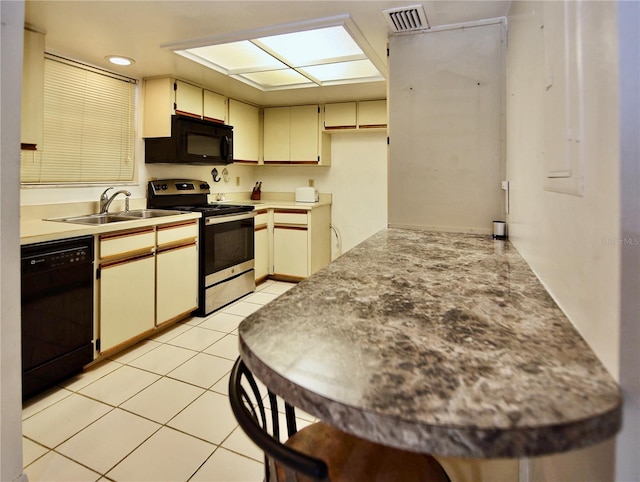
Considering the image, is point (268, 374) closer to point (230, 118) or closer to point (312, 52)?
point (312, 52)

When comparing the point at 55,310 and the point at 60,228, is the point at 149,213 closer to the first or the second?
the point at 60,228

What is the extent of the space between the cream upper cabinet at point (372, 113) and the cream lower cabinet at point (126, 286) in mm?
2597

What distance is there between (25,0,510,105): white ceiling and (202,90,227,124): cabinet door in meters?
0.79

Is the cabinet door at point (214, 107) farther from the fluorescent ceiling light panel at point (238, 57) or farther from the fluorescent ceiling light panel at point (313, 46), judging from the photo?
the fluorescent ceiling light panel at point (313, 46)

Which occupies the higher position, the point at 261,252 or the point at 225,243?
the point at 225,243

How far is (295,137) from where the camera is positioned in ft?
14.7

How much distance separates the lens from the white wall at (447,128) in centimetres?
199

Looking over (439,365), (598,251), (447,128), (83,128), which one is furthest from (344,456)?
(83,128)

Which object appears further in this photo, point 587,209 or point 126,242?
point 126,242

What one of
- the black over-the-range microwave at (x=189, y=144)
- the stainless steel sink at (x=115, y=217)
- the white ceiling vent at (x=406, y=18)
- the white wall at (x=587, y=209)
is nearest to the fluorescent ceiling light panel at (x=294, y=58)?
the white ceiling vent at (x=406, y=18)

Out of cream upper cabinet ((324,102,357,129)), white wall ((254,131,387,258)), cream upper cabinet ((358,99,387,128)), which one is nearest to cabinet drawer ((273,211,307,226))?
white wall ((254,131,387,258))

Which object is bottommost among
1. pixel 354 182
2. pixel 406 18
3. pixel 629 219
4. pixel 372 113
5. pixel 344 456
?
pixel 344 456

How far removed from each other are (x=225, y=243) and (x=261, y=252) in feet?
2.46

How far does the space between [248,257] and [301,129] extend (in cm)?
170
